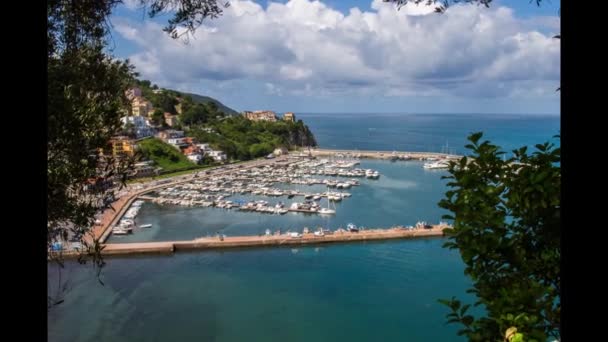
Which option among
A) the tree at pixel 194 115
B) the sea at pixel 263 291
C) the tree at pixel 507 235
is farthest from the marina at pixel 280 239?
the tree at pixel 194 115

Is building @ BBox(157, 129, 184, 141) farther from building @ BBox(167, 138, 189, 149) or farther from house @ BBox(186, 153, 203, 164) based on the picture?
house @ BBox(186, 153, 203, 164)

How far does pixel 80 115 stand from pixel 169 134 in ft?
78.5

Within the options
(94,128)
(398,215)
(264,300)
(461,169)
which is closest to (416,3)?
(461,169)

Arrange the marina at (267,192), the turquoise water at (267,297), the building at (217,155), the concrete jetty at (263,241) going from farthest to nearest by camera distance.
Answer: the building at (217,155) < the marina at (267,192) < the concrete jetty at (263,241) < the turquoise water at (267,297)

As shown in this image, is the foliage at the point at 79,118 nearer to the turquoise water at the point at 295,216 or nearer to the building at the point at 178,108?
the turquoise water at the point at 295,216

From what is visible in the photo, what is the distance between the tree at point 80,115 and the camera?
1351 mm

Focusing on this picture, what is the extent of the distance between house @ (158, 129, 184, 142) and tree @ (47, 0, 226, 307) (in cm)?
2311

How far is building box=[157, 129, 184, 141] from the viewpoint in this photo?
24047mm

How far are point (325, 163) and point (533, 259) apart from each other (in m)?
24.8

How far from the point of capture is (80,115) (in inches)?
54.9

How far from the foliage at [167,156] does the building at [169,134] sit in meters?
0.56

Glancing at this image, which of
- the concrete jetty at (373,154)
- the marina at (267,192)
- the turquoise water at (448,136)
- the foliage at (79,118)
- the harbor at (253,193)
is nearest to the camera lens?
the foliage at (79,118)

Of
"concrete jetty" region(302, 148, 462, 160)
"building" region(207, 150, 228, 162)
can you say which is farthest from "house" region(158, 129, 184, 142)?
"concrete jetty" region(302, 148, 462, 160)
